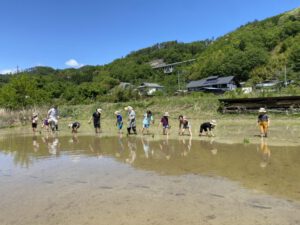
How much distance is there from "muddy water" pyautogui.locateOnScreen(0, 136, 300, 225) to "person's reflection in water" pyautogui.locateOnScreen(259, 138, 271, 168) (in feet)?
0.11

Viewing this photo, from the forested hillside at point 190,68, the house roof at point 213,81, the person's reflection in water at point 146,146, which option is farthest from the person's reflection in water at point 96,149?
the house roof at point 213,81

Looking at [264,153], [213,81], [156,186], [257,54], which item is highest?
[257,54]

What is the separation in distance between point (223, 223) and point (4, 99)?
143 ft

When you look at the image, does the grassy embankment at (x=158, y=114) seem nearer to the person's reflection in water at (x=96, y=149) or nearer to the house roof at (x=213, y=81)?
the person's reflection in water at (x=96, y=149)

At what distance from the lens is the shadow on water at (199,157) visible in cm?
871

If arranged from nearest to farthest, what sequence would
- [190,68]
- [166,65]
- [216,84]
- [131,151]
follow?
[131,151], [216,84], [190,68], [166,65]

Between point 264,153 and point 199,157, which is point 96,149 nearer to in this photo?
point 199,157

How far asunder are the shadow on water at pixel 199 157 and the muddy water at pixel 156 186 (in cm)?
3

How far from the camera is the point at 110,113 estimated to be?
4047 cm

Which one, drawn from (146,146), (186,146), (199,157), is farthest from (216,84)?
(199,157)

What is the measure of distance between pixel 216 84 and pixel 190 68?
99.8ft

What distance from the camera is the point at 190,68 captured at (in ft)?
376

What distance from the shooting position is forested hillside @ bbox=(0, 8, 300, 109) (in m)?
53.2

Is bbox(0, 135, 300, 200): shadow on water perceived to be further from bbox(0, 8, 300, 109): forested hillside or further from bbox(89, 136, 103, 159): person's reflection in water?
bbox(0, 8, 300, 109): forested hillside
